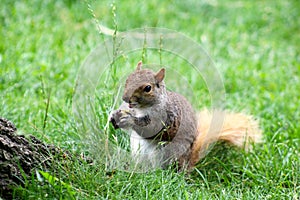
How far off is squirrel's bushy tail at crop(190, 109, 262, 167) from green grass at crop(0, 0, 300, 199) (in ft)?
0.24

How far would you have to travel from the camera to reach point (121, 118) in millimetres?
3254

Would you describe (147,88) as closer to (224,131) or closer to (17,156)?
(17,156)

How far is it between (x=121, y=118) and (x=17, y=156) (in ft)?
2.22

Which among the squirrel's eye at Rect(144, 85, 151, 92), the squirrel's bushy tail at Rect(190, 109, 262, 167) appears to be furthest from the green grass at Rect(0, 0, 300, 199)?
the squirrel's eye at Rect(144, 85, 151, 92)

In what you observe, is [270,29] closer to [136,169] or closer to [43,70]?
[43,70]

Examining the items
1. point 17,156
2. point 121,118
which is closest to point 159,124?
point 121,118

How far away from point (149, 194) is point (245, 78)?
2678 mm

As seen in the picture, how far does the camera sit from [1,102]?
3807 mm

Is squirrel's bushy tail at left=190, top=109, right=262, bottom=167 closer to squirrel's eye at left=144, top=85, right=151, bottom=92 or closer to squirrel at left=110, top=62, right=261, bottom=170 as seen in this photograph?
squirrel at left=110, top=62, right=261, bottom=170

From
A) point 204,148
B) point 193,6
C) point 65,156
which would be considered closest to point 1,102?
point 65,156

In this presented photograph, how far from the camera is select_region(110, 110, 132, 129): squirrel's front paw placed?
323 cm

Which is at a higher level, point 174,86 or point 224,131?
point 174,86

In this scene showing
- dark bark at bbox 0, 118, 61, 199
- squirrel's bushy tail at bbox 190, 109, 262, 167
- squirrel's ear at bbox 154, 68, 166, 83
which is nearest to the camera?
dark bark at bbox 0, 118, 61, 199

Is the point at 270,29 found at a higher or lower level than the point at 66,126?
higher
